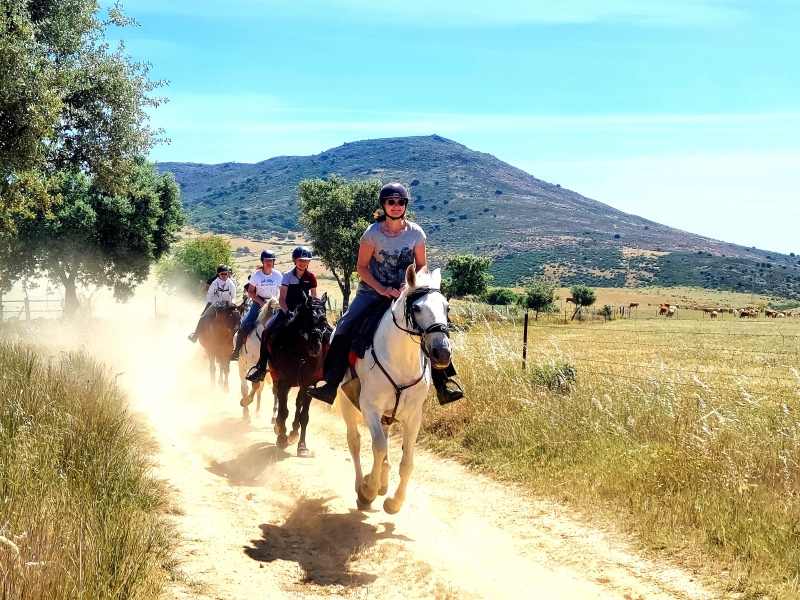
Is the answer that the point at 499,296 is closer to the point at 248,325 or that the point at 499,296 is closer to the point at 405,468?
the point at 248,325

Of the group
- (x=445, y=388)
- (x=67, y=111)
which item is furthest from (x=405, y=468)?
(x=67, y=111)

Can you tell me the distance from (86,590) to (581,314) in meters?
58.5

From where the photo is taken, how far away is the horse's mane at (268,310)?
12.8 metres

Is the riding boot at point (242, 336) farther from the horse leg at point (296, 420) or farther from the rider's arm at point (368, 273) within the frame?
the rider's arm at point (368, 273)

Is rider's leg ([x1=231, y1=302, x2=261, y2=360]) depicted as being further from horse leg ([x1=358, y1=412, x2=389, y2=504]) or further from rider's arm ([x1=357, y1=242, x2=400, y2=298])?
horse leg ([x1=358, y1=412, x2=389, y2=504])

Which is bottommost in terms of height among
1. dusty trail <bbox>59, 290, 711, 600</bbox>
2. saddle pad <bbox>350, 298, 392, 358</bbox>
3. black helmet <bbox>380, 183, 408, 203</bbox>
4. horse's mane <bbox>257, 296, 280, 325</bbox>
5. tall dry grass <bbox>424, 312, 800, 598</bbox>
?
dusty trail <bbox>59, 290, 711, 600</bbox>

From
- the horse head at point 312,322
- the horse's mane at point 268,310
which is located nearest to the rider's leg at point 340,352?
the horse head at point 312,322

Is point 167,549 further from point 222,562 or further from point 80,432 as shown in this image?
point 80,432

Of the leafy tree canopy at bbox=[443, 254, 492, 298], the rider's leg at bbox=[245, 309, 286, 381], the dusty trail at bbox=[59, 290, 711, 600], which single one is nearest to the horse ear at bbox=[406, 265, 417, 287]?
the dusty trail at bbox=[59, 290, 711, 600]

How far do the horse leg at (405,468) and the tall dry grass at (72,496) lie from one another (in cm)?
231

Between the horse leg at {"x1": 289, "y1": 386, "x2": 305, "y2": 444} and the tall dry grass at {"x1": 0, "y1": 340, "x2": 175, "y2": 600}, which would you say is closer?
the tall dry grass at {"x1": 0, "y1": 340, "x2": 175, "y2": 600}

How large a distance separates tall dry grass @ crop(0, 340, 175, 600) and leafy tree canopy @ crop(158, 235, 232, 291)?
52.4 meters

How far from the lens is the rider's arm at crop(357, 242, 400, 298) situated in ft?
25.0

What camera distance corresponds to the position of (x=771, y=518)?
6.56m
